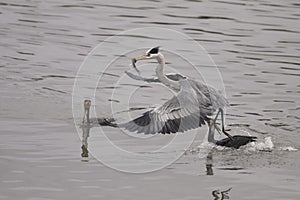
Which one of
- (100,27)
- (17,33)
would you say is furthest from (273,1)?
(17,33)

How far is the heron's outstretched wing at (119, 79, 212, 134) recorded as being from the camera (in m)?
10.4

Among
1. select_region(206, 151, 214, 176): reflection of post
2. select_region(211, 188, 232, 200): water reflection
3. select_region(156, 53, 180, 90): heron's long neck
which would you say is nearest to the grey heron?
select_region(156, 53, 180, 90): heron's long neck

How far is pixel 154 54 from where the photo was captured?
11930mm

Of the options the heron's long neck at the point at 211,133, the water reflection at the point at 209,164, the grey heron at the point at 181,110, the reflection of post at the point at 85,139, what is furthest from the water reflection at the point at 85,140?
the heron's long neck at the point at 211,133

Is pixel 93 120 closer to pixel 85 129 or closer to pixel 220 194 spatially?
pixel 85 129

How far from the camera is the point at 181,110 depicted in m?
10.8

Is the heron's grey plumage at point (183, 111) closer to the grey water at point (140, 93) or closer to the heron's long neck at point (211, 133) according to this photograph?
the heron's long neck at point (211, 133)

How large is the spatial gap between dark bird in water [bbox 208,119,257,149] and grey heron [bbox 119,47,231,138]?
0.75 ft

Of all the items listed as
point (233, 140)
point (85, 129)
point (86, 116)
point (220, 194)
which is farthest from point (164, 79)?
point (220, 194)

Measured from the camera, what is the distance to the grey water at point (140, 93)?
9.74 meters

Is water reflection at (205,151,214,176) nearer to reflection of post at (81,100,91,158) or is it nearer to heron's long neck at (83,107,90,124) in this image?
reflection of post at (81,100,91,158)

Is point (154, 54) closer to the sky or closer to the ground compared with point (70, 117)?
closer to the sky

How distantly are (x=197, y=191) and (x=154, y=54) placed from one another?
289 centimetres

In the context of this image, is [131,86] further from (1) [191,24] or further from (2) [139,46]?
(1) [191,24]
